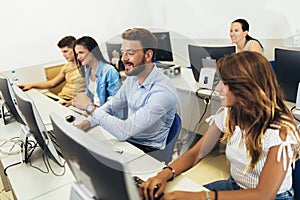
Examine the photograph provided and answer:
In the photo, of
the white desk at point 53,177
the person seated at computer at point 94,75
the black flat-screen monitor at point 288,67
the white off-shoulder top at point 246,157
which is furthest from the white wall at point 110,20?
the white off-shoulder top at point 246,157

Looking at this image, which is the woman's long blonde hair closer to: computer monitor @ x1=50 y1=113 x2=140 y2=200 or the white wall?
computer monitor @ x1=50 y1=113 x2=140 y2=200

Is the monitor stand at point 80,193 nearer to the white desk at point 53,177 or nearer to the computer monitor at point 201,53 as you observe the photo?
the white desk at point 53,177

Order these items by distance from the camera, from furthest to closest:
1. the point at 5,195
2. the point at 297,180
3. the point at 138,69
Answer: the point at 5,195, the point at 138,69, the point at 297,180

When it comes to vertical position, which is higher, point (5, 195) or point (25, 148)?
point (25, 148)

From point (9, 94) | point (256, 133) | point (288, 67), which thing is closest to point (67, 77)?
point (9, 94)

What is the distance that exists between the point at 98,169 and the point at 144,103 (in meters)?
0.91

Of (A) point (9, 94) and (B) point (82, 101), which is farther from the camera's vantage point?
(B) point (82, 101)

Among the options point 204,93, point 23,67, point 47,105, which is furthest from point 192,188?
point 23,67

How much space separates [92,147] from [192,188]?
56 centimetres

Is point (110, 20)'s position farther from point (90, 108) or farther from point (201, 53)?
point (90, 108)

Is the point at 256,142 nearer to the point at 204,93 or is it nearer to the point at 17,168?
the point at 17,168

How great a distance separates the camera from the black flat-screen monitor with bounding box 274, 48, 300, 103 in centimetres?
181

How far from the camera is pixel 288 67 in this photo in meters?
1.85

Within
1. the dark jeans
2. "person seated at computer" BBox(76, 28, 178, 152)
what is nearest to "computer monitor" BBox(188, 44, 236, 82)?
"person seated at computer" BBox(76, 28, 178, 152)
